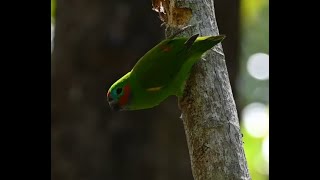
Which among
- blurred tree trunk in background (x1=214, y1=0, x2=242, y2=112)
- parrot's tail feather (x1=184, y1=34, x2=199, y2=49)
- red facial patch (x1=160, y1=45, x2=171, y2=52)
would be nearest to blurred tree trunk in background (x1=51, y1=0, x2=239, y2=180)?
blurred tree trunk in background (x1=214, y1=0, x2=242, y2=112)

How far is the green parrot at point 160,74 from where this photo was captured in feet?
8.11

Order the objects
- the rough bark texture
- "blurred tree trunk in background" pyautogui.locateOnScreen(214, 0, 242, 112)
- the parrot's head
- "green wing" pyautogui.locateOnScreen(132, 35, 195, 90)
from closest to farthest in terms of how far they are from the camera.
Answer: the rough bark texture < "green wing" pyautogui.locateOnScreen(132, 35, 195, 90) < the parrot's head < "blurred tree trunk in background" pyautogui.locateOnScreen(214, 0, 242, 112)

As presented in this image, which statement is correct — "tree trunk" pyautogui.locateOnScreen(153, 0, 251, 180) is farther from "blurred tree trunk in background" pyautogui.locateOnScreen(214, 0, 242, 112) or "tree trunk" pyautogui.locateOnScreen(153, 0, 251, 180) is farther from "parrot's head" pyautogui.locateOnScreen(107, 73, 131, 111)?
"blurred tree trunk in background" pyautogui.locateOnScreen(214, 0, 242, 112)

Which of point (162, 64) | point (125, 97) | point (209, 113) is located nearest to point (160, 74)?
point (162, 64)

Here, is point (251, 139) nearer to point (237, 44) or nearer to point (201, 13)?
point (237, 44)

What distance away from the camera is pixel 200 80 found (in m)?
2.45

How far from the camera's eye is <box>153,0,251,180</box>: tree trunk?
2291mm

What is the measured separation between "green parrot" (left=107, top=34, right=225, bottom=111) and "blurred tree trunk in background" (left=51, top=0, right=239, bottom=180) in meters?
2.28

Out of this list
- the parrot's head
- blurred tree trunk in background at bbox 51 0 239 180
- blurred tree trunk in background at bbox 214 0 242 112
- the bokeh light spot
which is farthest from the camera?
the bokeh light spot

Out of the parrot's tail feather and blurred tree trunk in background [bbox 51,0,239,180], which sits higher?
the parrot's tail feather

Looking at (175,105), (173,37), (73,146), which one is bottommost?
(73,146)

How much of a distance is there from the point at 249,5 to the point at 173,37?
6.91 m
